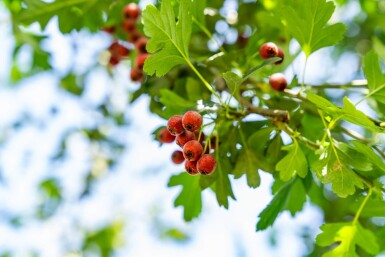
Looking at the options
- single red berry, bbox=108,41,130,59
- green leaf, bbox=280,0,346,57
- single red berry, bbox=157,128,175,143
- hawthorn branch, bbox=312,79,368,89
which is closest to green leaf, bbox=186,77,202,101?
single red berry, bbox=157,128,175,143

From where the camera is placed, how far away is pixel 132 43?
8.99 ft

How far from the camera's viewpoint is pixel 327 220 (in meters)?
4.16

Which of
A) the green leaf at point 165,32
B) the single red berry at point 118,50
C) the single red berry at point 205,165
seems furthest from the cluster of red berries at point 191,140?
the single red berry at point 118,50

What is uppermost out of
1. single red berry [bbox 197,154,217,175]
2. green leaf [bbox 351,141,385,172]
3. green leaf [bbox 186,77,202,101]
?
green leaf [bbox 351,141,385,172]

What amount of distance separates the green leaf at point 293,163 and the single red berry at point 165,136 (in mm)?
413

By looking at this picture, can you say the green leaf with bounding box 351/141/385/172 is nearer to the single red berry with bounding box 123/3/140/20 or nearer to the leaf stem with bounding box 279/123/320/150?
the leaf stem with bounding box 279/123/320/150

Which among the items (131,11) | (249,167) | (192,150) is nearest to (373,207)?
(249,167)

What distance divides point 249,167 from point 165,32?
0.54 m

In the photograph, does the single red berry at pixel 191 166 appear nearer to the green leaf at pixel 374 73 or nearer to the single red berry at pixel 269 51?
the single red berry at pixel 269 51

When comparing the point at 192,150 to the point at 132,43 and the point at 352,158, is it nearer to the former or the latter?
the point at 352,158

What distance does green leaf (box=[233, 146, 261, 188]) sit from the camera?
6.57ft

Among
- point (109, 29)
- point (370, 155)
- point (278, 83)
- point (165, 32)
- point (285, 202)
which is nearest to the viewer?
point (370, 155)

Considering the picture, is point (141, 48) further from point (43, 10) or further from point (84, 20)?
point (43, 10)

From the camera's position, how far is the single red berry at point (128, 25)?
262cm
